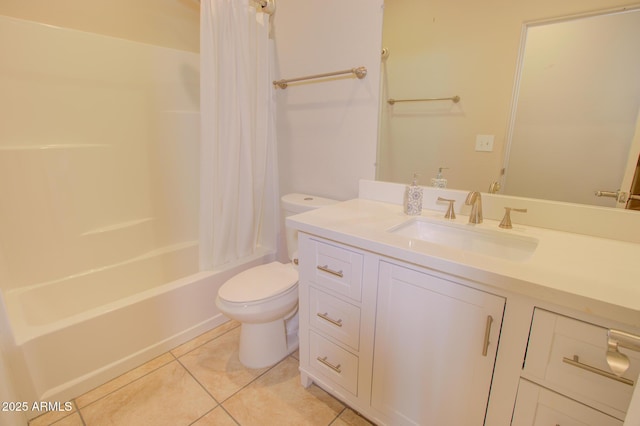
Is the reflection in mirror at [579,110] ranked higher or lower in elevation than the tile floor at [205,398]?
higher

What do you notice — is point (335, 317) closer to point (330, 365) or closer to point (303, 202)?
point (330, 365)

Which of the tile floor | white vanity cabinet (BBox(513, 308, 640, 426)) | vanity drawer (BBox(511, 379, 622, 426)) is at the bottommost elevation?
the tile floor

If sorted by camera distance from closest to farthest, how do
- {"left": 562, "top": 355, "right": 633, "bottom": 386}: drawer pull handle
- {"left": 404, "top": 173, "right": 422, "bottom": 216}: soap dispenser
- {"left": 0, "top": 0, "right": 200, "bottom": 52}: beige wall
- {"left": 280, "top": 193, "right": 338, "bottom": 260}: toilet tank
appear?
{"left": 562, "top": 355, "right": 633, "bottom": 386}: drawer pull handle < {"left": 404, "top": 173, "right": 422, "bottom": 216}: soap dispenser < {"left": 0, "top": 0, "right": 200, "bottom": 52}: beige wall < {"left": 280, "top": 193, "right": 338, "bottom": 260}: toilet tank

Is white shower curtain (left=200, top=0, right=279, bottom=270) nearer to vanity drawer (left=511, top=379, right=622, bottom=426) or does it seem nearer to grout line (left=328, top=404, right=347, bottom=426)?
grout line (left=328, top=404, right=347, bottom=426)

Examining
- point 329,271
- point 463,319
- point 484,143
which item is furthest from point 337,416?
point 484,143

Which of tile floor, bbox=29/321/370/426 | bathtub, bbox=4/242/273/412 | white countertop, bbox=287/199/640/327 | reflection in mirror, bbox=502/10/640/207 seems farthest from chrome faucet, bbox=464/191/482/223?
bathtub, bbox=4/242/273/412

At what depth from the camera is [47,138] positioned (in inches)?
64.3

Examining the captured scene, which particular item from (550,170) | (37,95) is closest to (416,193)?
(550,170)

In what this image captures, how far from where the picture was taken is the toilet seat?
4.65ft

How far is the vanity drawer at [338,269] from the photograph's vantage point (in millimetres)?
1082

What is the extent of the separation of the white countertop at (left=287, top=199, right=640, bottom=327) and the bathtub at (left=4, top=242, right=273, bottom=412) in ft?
3.07

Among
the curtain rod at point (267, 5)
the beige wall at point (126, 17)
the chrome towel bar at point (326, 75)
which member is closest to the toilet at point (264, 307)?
the chrome towel bar at point (326, 75)

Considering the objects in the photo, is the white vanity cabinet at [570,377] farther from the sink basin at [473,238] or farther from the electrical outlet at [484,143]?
the electrical outlet at [484,143]

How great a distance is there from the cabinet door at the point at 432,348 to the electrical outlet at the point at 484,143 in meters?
0.66
